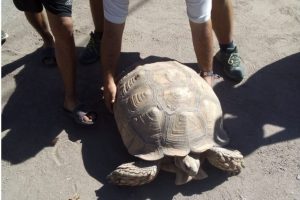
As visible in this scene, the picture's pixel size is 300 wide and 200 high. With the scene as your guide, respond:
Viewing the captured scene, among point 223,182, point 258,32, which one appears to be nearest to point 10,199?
point 223,182

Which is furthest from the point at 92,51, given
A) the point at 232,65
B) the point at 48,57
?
the point at 232,65

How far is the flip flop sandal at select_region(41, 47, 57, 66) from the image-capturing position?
3.67 m

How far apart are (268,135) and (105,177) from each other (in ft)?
4.10

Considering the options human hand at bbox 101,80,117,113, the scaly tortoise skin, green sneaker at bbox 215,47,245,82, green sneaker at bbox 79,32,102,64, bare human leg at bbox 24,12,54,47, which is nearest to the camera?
the scaly tortoise skin

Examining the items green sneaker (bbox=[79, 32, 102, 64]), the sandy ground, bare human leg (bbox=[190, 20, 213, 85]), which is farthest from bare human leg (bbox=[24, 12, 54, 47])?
bare human leg (bbox=[190, 20, 213, 85])

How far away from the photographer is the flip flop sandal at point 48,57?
3674 millimetres

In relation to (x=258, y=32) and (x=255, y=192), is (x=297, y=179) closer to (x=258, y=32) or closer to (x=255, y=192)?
(x=255, y=192)

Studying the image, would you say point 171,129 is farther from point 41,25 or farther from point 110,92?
point 41,25

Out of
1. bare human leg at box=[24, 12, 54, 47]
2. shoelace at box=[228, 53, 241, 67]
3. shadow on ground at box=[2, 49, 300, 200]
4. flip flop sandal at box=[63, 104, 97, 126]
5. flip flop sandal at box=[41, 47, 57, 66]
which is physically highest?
bare human leg at box=[24, 12, 54, 47]

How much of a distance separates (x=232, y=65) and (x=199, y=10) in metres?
0.83

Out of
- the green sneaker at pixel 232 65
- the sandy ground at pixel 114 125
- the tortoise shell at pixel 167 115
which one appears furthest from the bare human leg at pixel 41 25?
the green sneaker at pixel 232 65

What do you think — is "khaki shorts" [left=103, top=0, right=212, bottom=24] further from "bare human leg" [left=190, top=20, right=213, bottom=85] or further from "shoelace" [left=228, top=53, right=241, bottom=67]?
"shoelace" [left=228, top=53, right=241, bottom=67]

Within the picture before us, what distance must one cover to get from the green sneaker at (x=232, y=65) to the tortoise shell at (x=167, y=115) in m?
0.65

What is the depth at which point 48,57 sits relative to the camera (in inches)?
146
